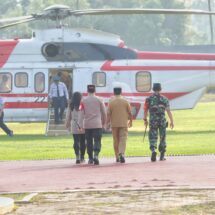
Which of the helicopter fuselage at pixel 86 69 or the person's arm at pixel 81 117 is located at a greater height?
the helicopter fuselage at pixel 86 69

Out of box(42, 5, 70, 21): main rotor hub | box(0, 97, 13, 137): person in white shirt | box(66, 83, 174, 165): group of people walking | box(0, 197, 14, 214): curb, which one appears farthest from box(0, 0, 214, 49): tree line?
box(0, 197, 14, 214): curb

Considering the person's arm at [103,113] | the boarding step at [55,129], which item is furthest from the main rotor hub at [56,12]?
the person's arm at [103,113]

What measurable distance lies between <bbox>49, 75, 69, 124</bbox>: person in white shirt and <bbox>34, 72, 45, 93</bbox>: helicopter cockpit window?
39.9 inches

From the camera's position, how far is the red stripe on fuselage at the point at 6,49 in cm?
3366

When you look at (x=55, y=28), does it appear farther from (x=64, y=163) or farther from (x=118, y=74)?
(x=64, y=163)

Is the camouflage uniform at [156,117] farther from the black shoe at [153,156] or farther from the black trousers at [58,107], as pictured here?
the black trousers at [58,107]

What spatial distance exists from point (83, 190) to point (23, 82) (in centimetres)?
1860

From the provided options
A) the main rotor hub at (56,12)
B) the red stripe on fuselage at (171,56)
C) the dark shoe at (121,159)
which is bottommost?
the dark shoe at (121,159)

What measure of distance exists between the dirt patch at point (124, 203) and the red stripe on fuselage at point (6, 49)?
18.9m

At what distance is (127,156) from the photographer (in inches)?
906

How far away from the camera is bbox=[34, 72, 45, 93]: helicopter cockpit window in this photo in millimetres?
33688

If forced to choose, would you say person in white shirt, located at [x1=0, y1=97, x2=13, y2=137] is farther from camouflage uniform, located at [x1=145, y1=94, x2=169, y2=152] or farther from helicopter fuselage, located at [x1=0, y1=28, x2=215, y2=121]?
camouflage uniform, located at [x1=145, y1=94, x2=169, y2=152]

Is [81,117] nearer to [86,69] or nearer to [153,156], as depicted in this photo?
[153,156]

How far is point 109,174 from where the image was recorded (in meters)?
18.5
